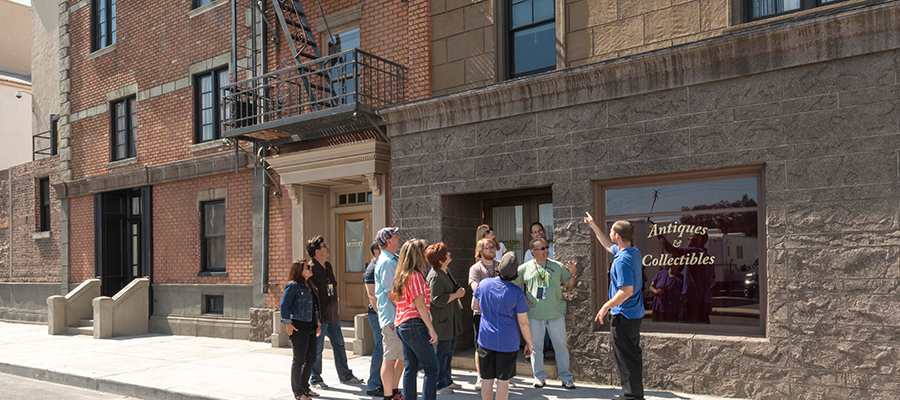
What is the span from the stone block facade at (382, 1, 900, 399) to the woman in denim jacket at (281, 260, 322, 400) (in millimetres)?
3205

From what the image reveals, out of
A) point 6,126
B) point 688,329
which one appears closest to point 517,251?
point 688,329

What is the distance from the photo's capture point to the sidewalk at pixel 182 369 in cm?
813

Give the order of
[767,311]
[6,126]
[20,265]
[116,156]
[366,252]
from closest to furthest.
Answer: [767,311]
[366,252]
[116,156]
[20,265]
[6,126]

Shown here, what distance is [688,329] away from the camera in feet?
26.1

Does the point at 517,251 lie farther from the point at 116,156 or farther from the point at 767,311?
the point at 116,156

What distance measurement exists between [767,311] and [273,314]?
9.14 m

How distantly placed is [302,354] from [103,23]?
14.4m

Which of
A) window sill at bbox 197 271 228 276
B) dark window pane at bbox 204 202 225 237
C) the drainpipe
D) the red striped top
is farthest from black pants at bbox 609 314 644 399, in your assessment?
dark window pane at bbox 204 202 225 237

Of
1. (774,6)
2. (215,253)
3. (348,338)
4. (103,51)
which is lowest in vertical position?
(348,338)

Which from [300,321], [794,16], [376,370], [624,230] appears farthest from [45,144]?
[794,16]

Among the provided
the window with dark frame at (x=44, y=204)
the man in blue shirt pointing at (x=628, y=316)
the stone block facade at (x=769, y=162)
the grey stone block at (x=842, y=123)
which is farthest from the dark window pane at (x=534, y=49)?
the window with dark frame at (x=44, y=204)

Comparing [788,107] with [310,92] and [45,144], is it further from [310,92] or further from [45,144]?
[45,144]

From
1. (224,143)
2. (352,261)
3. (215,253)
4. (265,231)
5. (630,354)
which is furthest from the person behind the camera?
(215,253)

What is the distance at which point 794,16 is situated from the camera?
24.1 feet
